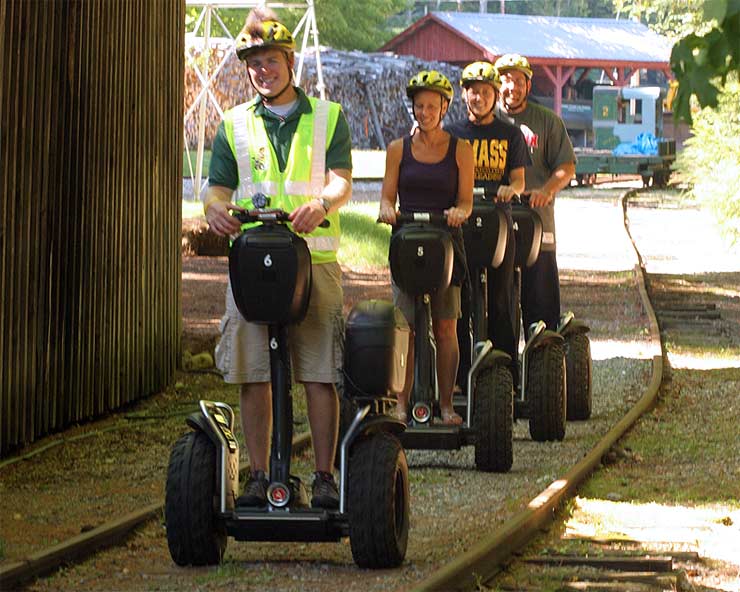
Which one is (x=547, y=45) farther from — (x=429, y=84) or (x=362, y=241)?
(x=429, y=84)

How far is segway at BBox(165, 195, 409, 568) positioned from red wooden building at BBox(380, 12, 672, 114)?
53.2 meters

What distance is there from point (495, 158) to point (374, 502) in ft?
12.4

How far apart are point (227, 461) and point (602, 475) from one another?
3.26m

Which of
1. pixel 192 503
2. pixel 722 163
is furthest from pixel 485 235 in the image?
pixel 722 163

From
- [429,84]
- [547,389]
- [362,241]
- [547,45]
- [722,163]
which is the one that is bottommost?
[362,241]

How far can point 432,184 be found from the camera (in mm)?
8828

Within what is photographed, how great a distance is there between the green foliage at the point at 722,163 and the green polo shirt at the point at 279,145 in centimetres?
1855

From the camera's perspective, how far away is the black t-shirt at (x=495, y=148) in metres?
9.67

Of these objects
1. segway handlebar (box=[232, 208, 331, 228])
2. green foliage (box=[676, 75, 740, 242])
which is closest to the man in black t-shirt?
segway handlebar (box=[232, 208, 331, 228])

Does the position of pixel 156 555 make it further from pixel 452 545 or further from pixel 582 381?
pixel 582 381

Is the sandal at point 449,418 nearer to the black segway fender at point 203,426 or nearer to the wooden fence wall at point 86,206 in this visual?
the wooden fence wall at point 86,206

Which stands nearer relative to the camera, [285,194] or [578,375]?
[285,194]

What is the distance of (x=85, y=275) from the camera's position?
1045 cm

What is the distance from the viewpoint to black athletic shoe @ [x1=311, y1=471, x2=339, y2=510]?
6.48 metres
